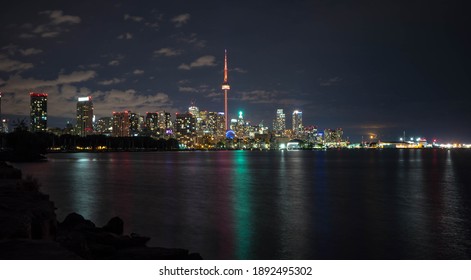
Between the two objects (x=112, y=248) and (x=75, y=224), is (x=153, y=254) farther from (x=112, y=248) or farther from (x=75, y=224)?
(x=75, y=224)

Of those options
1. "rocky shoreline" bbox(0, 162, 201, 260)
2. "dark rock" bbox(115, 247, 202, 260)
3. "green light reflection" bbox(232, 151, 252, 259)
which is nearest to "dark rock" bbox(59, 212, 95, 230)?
"rocky shoreline" bbox(0, 162, 201, 260)

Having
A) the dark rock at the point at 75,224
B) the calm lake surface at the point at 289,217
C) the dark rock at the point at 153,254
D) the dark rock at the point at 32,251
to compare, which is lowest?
the calm lake surface at the point at 289,217

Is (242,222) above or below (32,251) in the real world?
below

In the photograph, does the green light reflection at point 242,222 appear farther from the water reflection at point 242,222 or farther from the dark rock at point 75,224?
the dark rock at point 75,224

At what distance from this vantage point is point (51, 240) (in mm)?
13531

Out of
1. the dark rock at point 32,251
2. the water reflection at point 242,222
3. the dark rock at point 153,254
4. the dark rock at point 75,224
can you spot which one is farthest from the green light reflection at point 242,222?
the dark rock at point 32,251

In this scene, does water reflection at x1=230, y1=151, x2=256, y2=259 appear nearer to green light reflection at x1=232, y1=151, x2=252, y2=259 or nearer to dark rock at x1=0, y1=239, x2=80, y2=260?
green light reflection at x1=232, y1=151, x2=252, y2=259

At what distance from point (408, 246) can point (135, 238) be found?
1281 cm

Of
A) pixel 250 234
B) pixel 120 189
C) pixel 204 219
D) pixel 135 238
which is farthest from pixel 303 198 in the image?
pixel 135 238

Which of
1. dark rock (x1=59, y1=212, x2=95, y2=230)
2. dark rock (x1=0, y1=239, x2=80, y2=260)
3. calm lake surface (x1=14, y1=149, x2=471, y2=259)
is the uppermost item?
dark rock (x1=0, y1=239, x2=80, y2=260)

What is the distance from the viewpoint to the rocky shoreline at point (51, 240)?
11.0m

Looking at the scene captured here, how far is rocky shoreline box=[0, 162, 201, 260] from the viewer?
36.2 feet

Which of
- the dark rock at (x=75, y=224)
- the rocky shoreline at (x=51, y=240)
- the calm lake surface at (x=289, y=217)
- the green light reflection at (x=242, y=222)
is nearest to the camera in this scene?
the rocky shoreline at (x=51, y=240)

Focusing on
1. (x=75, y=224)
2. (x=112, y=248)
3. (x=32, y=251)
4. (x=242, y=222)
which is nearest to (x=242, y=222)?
(x=242, y=222)
